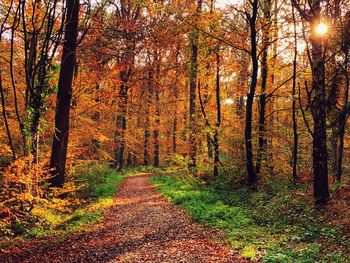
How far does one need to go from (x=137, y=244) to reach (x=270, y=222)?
385cm

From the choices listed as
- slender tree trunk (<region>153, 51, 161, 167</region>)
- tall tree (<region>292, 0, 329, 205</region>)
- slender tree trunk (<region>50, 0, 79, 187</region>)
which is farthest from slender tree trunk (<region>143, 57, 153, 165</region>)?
tall tree (<region>292, 0, 329, 205</region>)

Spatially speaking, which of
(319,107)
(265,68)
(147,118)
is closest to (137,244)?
(319,107)

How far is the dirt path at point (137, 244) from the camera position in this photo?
21.6ft

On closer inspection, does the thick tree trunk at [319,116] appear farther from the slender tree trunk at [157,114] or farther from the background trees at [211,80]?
the slender tree trunk at [157,114]

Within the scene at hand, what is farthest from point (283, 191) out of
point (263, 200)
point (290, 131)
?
point (290, 131)

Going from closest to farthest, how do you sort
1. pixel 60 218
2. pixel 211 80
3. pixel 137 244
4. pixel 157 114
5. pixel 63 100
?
pixel 137 244 → pixel 60 218 → pixel 63 100 → pixel 211 80 → pixel 157 114

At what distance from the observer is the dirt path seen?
6.60 m

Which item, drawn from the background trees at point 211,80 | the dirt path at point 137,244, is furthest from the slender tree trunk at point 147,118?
the dirt path at point 137,244

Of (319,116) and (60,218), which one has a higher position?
(319,116)

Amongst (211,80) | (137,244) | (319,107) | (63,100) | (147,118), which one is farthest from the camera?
(147,118)

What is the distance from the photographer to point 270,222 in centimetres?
875

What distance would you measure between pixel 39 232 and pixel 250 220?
19.5 ft

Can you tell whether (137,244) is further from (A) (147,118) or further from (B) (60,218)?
(A) (147,118)

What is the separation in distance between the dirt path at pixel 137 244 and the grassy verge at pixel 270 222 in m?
0.59
